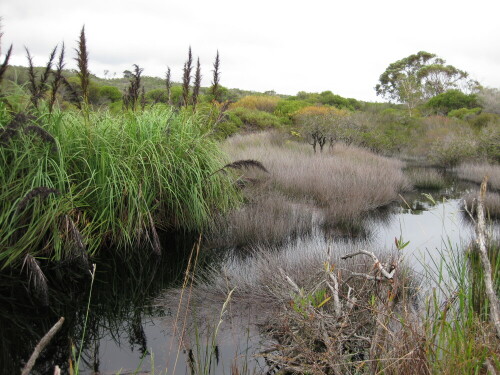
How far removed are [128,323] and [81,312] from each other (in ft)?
1.34

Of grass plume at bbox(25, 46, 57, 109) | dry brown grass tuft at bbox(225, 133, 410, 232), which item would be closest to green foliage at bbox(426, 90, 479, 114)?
dry brown grass tuft at bbox(225, 133, 410, 232)

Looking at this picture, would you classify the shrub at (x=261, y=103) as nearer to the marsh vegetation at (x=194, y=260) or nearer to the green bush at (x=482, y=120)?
the green bush at (x=482, y=120)

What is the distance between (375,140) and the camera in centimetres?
1538

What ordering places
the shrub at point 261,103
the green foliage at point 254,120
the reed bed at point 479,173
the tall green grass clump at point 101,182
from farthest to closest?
the shrub at point 261,103
the green foliage at point 254,120
the reed bed at point 479,173
the tall green grass clump at point 101,182

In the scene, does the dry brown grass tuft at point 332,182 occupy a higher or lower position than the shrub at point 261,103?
lower

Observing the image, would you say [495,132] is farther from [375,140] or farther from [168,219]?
[168,219]

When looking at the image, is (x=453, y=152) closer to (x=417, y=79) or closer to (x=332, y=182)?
(x=332, y=182)

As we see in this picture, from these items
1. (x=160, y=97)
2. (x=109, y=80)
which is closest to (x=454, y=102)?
(x=160, y=97)

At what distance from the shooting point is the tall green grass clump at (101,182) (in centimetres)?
336

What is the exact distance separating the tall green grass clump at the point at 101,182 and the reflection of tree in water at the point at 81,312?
0.26m

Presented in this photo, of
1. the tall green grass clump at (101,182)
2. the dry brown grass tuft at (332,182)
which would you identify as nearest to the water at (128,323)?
the tall green grass clump at (101,182)

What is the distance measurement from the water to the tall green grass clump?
0.32m

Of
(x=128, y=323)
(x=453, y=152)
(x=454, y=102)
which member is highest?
(x=454, y=102)

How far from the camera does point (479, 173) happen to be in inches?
429
